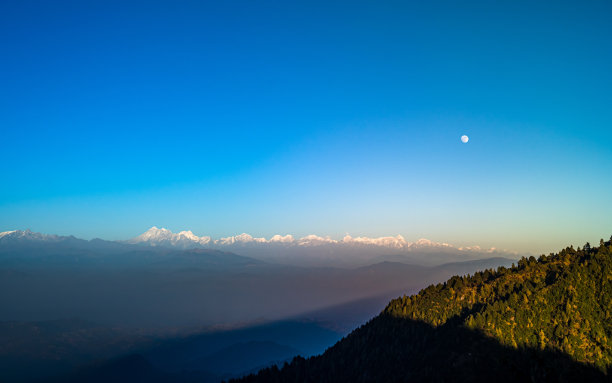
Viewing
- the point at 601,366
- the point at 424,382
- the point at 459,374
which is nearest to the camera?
the point at 601,366

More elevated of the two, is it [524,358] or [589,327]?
[589,327]

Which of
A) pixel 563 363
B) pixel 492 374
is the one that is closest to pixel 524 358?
pixel 563 363

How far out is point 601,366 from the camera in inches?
6491

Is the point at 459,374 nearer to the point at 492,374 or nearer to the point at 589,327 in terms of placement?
the point at 492,374

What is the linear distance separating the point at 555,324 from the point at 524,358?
34.8 m

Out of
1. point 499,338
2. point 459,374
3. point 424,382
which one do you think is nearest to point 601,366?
point 499,338

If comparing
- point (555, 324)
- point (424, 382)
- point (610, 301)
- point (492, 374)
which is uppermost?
point (610, 301)

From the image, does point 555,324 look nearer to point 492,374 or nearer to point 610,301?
point 610,301

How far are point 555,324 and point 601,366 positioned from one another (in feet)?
116

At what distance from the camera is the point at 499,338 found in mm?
199625

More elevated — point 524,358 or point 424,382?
point 524,358

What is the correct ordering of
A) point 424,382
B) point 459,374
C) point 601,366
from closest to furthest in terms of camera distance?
point 601,366, point 459,374, point 424,382

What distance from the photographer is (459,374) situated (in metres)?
180

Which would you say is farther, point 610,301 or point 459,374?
point 610,301
